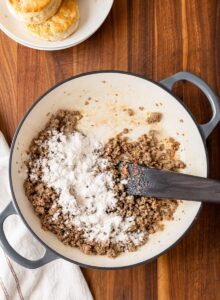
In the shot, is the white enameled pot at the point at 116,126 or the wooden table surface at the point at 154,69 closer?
the white enameled pot at the point at 116,126

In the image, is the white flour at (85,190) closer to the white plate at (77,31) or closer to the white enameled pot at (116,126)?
the white enameled pot at (116,126)

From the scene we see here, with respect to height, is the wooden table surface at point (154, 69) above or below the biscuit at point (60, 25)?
below

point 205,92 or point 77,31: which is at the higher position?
point 77,31

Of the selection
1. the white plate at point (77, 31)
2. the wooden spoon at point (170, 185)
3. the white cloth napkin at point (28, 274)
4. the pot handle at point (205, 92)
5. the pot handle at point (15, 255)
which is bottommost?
the white cloth napkin at point (28, 274)

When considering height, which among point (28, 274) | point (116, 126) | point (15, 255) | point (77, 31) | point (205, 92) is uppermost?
point (77, 31)

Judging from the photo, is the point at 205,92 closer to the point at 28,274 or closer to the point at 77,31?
the point at 77,31

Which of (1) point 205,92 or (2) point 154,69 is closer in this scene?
(1) point 205,92

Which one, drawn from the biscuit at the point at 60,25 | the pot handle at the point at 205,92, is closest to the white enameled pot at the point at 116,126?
the pot handle at the point at 205,92

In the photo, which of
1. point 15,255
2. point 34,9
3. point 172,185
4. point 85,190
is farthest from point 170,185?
point 34,9

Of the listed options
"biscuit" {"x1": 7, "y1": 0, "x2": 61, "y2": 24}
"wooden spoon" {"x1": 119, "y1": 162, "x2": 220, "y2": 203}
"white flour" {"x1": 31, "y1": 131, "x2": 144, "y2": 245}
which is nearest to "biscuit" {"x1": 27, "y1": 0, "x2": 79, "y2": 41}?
"biscuit" {"x1": 7, "y1": 0, "x2": 61, "y2": 24}

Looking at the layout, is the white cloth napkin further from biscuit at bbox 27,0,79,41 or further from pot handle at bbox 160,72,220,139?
pot handle at bbox 160,72,220,139
